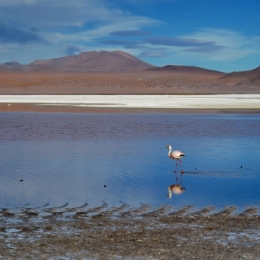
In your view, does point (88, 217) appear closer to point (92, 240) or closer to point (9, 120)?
point (92, 240)

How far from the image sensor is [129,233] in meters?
6.51

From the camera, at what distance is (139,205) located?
8125mm

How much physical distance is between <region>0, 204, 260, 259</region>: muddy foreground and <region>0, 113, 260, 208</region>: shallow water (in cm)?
61

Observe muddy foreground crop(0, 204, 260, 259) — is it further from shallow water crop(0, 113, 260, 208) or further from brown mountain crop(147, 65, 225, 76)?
brown mountain crop(147, 65, 225, 76)

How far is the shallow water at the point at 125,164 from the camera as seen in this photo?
8766 millimetres

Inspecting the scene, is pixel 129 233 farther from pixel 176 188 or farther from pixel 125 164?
pixel 125 164

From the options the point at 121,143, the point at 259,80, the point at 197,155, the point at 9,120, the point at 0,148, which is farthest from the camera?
the point at 259,80

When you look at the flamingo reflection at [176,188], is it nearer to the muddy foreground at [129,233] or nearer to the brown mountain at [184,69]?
the muddy foreground at [129,233]

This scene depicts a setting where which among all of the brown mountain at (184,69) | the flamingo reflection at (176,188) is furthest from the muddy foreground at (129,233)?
the brown mountain at (184,69)

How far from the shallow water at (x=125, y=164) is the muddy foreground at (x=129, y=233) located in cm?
61

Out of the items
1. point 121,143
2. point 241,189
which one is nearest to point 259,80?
point 121,143

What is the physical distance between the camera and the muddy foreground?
573cm

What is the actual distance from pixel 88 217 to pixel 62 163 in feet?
15.9

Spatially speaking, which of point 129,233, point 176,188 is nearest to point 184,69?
point 176,188
